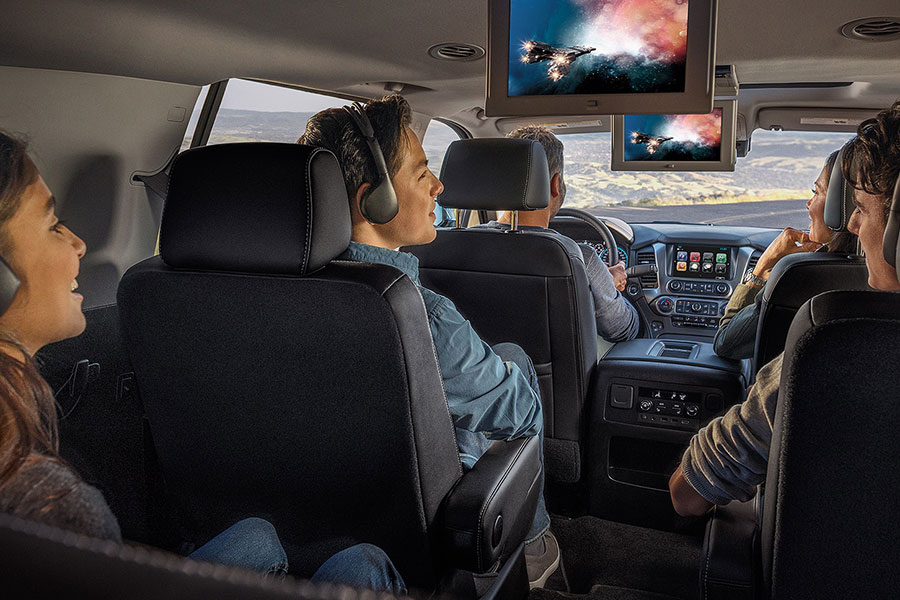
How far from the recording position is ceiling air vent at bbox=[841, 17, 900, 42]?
2.38 m

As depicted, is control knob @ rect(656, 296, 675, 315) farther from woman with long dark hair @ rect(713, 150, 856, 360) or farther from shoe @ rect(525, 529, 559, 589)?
shoe @ rect(525, 529, 559, 589)

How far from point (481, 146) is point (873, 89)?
6.64ft

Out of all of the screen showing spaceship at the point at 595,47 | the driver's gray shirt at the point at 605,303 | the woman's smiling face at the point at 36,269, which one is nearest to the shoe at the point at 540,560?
the driver's gray shirt at the point at 605,303

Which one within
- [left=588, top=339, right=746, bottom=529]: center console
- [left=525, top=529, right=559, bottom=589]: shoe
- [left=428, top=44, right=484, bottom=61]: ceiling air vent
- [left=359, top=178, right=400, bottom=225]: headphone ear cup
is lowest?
[left=525, top=529, right=559, bottom=589]: shoe

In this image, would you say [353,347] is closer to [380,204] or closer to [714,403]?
[380,204]

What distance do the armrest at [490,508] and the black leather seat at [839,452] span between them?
1.97ft

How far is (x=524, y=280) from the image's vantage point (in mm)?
2354

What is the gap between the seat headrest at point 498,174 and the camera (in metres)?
2.51

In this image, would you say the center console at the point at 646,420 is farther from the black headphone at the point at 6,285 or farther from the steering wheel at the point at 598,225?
the black headphone at the point at 6,285

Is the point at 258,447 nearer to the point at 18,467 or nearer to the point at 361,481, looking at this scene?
the point at 361,481

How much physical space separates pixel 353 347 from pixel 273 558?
1.24 ft

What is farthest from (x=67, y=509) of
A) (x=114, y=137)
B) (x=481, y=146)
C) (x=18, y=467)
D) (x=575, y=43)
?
(x=481, y=146)

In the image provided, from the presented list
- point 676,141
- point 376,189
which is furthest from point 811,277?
point 676,141

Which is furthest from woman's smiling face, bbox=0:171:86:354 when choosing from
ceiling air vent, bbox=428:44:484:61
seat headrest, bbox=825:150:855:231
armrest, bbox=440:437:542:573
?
ceiling air vent, bbox=428:44:484:61
